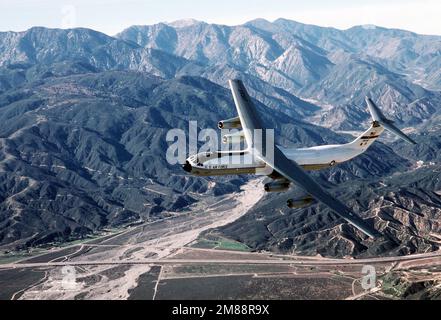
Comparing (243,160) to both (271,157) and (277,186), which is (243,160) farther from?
(277,186)

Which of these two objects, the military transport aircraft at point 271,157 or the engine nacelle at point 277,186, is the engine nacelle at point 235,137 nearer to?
the military transport aircraft at point 271,157

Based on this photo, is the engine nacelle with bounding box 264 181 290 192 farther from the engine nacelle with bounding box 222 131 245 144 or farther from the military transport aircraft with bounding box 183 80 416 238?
the engine nacelle with bounding box 222 131 245 144

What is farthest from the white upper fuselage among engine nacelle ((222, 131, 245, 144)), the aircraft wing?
engine nacelle ((222, 131, 245, 144))

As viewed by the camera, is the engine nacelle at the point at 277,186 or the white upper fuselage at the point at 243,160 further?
the white upper fuselage at the point at 243,160

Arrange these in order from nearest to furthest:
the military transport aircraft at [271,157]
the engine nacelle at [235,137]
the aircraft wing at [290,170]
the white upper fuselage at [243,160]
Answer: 1. the aircraft wing at [290,170]
2. the military transport aircraft at [271,157]
3. the white upper fuselage at [243,160]
4. the engine nacelle at [235,137]

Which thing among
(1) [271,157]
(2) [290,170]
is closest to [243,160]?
(1) [271,157]

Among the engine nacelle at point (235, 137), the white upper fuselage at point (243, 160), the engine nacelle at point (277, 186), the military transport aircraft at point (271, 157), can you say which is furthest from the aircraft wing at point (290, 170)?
the white upper fuselage at point (243, 160)

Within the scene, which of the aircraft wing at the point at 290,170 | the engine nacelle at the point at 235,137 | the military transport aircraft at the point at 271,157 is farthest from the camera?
the engine nacelle at the point at 235,137
